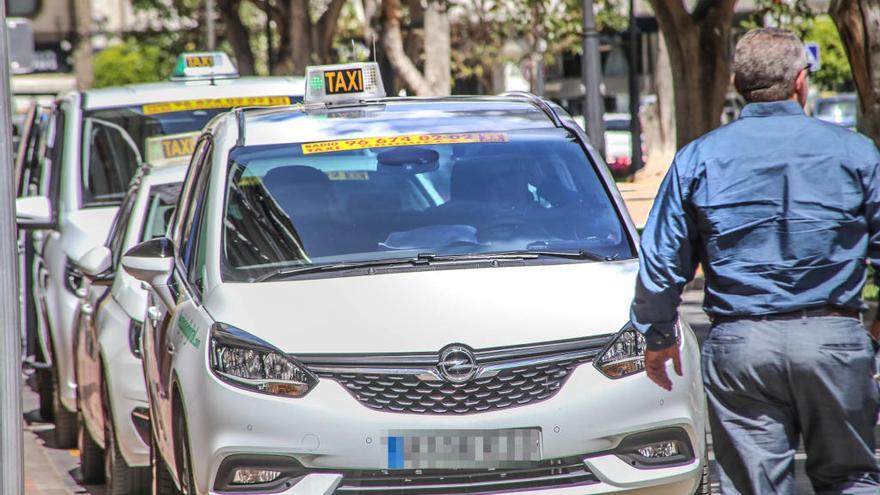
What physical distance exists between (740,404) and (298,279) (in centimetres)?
185

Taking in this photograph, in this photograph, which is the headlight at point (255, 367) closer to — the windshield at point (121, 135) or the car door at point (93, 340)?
the car door at point (93, 340)

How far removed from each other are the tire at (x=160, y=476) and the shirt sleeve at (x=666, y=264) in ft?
7.46

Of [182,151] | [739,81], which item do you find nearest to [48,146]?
[182,151]

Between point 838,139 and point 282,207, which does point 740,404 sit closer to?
point 838,139

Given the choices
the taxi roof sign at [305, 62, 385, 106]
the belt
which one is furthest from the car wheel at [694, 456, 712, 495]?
the taxi roof sign at [305, 62, 385, 106]

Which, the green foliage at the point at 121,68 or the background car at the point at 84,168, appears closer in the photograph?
the background car at the point at 84,168

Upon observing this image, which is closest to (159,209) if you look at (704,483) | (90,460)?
(90,460)

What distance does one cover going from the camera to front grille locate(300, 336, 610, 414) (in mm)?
5211

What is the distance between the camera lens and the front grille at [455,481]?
17.0 feet

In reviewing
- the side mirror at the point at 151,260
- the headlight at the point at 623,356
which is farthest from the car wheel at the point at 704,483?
the side mirror at the point at 151,260

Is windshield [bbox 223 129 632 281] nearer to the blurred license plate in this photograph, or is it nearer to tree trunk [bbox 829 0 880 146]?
the blurred license plate

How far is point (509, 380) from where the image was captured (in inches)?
207

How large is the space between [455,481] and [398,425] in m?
0.25

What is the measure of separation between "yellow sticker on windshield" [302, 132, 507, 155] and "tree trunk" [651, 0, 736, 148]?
8.53 metres
